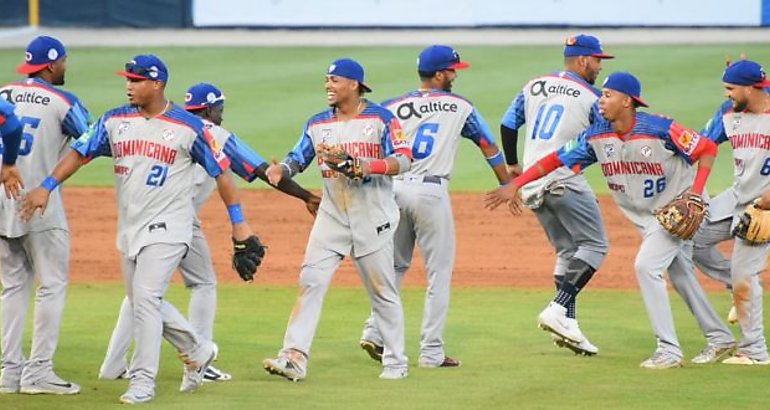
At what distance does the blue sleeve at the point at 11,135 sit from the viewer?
31.0 feet

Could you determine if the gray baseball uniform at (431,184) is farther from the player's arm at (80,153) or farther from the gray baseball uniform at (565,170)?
the player's arm at (80,153)

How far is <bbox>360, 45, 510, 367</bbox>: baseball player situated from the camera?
11156 mm

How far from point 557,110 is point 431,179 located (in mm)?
1187

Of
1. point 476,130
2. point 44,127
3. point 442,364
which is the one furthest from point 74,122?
point 442,364

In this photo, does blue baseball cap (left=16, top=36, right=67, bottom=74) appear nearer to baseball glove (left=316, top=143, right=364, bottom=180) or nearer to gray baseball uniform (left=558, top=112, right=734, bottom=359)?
baseball glove (left=316, top=143, right=364, bottom=180)

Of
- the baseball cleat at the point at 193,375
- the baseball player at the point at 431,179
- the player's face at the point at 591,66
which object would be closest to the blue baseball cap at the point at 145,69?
the baseball cleat at the point at 193,375

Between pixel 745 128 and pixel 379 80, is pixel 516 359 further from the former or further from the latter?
pixel 379 80

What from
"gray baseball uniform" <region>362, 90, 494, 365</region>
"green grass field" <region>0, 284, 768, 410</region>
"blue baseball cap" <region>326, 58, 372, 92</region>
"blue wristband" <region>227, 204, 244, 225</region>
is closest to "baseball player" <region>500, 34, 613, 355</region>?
"green grass field" <region>0, 284, 768, 410</region>

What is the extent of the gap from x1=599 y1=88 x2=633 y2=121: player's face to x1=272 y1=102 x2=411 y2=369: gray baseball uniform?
1402mm

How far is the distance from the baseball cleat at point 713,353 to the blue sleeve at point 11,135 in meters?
4.60

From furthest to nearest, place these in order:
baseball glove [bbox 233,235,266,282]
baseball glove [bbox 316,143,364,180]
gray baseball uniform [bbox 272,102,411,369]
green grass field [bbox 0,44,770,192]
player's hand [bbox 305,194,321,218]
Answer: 1. green grass field [bbox 0,44,770,192]
2. player's hand [bbox 305,194,321,218]
3. gray baseball uniform [bbox 272,102,411,369]
4. baseball glove [bbox 316,143,364,180]
5. baseball glove [bbox 233,235,266,282]

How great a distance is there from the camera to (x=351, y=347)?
1178 cm

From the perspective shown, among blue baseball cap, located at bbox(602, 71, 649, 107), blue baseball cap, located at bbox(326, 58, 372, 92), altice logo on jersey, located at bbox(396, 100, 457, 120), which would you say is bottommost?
altice logo on jersey, located at bbox(396, 100, 457, 120)

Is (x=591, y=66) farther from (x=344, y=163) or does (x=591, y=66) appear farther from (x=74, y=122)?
(x=74, y=122)
